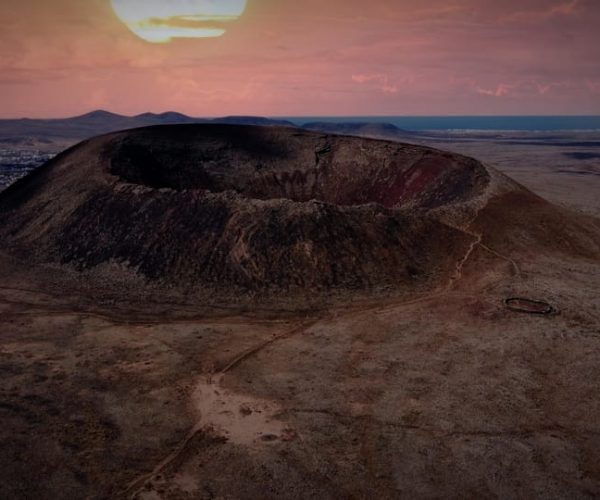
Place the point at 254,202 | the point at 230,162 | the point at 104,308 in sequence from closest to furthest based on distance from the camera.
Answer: the point at 104,308, the point at 254,202, the point at 230,162

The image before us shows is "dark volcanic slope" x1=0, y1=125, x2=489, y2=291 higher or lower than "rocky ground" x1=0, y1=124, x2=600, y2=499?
higher

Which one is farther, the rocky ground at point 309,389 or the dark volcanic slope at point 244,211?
the dark volcanic slope at point 244,211

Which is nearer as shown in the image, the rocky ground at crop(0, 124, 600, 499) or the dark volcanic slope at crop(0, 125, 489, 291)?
the rocky ground at crop(0, 124, 600, 499)

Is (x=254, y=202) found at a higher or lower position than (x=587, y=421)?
higher

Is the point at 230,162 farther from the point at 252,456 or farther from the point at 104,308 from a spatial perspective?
the point at 252,456

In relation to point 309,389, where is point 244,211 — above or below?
above

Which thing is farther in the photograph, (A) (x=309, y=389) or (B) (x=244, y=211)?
(B) (x=244, y=211)

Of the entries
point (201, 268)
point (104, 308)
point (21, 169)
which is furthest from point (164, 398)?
point (21, 169)

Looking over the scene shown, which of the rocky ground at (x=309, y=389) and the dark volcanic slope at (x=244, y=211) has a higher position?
the dark volcanic slope at (x=244, y=211)
